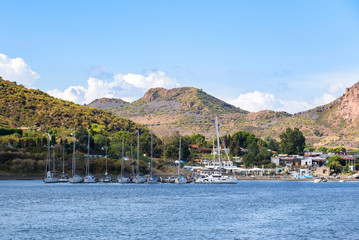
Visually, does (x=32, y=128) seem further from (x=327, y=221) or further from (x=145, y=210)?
(x=327, y=221)

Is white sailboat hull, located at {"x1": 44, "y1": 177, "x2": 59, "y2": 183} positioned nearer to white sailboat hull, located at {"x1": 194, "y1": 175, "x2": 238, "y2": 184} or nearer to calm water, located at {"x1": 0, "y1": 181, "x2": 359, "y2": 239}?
calm water, located at {"x1": 0, "y1": 181, "x2": 359, "y2": 239}

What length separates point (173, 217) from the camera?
66062 millimetres

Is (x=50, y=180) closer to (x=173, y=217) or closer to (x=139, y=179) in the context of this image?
(x=139, y=179)

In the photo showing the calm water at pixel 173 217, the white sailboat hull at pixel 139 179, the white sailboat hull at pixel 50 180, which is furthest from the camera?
the white sailboat hull at pixel 139 179

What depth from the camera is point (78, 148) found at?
166m

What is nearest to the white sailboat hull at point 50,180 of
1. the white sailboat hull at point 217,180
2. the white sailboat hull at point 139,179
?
the white sailboat hull at point 139,179

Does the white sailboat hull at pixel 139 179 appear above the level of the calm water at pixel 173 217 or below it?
above

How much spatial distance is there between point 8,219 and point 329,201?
183 feet

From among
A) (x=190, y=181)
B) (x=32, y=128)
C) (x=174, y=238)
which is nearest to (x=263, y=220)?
(x=174, y=238)

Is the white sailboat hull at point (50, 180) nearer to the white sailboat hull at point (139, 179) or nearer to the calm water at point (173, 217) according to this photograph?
the white sailboat hull at point (139, 179)

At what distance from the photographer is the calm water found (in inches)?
2106

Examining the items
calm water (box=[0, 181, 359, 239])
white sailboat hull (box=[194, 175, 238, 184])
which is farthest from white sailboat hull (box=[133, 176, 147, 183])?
calm water (box=[0, 181, 359, 239])

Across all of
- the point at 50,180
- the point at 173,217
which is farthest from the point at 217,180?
the point at 173,217

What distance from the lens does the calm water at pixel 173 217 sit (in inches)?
2106
